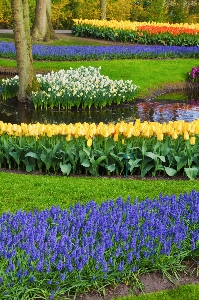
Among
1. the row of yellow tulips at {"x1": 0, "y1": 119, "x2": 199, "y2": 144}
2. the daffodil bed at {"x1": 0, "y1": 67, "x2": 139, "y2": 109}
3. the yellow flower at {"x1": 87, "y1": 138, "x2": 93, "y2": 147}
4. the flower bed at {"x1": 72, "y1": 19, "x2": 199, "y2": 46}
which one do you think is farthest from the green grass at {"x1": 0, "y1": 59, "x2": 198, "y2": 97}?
the yellow flower at {"x1": 87, "y1": 138, "x2": 93, "y2": 147}

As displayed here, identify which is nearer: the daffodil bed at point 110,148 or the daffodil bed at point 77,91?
the daffodil bed at point 110,148

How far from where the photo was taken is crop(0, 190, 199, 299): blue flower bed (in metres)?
4.46

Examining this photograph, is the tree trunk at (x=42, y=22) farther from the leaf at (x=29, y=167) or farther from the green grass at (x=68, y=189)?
the green grass at (x=68, y=189)

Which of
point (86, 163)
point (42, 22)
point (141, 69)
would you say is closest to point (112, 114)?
point (141, 69)

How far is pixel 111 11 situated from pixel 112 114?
88.7 ft

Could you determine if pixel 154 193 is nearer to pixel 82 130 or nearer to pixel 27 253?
pixel 82 130

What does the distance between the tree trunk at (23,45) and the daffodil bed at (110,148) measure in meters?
6.05

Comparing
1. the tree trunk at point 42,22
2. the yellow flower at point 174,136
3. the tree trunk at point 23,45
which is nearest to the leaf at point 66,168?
the yellow flower at point 174,136

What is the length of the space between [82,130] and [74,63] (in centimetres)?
1273

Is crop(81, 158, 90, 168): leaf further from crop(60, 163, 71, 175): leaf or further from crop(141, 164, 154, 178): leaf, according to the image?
crop(141, 164, 154, 178): leaf

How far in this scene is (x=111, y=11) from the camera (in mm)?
40125

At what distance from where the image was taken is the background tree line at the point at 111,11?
37.7 meters

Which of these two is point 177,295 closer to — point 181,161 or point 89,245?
point 89,245

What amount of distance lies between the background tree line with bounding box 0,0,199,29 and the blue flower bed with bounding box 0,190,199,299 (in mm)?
32853
